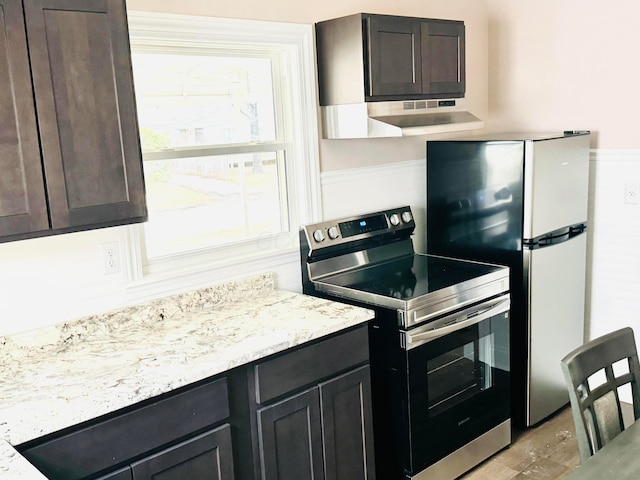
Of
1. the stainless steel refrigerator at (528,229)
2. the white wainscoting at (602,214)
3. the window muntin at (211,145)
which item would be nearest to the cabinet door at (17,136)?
the window muntin at (211,145)

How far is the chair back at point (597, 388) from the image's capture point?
1.68 metres

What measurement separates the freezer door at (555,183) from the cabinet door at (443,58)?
1.54ft

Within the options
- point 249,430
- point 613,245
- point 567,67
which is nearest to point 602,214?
point 613,245

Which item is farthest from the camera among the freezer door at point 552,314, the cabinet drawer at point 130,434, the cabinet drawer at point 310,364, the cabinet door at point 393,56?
the freezer door at point 552,314

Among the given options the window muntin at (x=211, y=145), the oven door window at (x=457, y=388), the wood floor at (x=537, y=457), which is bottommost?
the wood floor at (x=537, y=457)

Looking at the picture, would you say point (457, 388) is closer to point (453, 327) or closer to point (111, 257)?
point (453, 327)

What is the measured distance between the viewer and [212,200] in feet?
9.04

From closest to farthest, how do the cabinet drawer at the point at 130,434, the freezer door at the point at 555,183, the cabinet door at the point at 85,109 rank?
the cabinet drawer at the point at 130,434
the cabinet door at the point at 85,109
the freezer door at the point at 555,183

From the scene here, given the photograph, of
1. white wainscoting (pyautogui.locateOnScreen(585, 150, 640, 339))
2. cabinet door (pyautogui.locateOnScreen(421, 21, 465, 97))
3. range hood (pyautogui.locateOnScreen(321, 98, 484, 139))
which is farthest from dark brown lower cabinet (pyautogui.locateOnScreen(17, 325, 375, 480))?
white wainscoting (pyautogui.locateOnScreen(585, 150, 640, 339))

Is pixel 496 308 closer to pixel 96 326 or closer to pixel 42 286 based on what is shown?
pixel 96 326

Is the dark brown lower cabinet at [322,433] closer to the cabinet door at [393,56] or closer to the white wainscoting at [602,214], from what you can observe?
the white wainscoting at [602,214]

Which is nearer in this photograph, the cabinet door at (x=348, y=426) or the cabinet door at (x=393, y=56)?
the cabinet door at (x=348, y=426)

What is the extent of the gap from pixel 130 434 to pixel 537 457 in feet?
6.76

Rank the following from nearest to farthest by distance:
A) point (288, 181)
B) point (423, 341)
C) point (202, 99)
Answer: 1. point (423, 341)
2. point (202, 99)
3. point (288, 181)
